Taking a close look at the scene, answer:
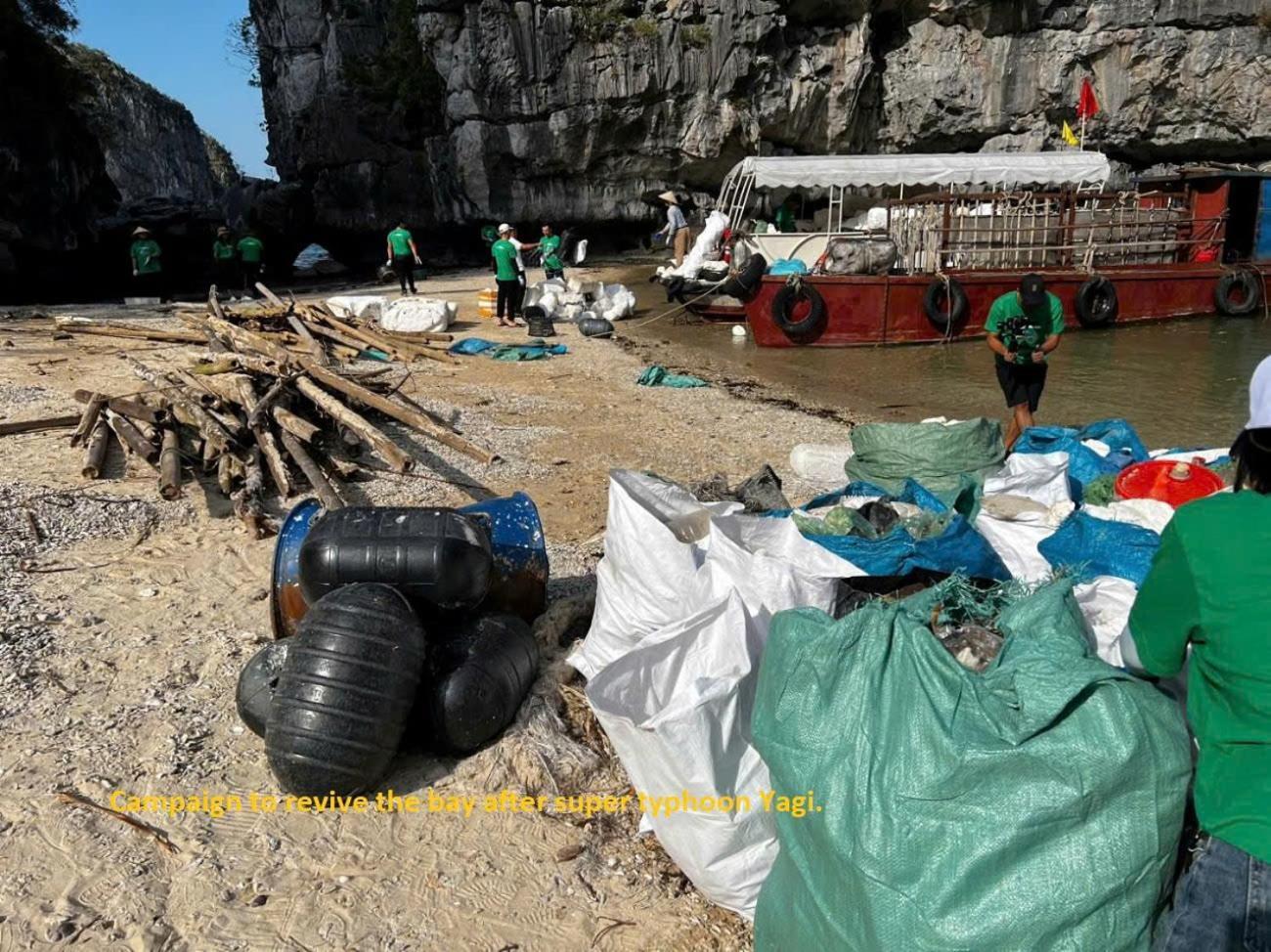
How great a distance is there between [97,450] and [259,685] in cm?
359

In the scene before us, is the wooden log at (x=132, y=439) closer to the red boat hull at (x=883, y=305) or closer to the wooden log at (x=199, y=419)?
the wooden log at (x=199, y=419)

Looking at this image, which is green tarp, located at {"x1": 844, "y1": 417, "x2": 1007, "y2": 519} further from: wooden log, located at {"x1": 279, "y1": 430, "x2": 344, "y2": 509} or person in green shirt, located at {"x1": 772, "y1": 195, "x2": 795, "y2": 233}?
person in green shirt, located at {"x1": 772, "y1": 195, "x2": 795, "y2": 233}

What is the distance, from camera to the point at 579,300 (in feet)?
48.4

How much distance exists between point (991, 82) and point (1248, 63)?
7.00m

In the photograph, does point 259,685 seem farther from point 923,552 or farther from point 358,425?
point 358,425

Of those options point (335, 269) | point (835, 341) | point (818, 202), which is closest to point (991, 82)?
point (818, 202)

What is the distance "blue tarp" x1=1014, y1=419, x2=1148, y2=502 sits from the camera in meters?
4.13

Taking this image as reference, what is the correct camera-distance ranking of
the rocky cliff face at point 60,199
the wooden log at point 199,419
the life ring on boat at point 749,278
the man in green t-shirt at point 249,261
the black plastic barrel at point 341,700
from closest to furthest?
the black plastic barrel at point 341,700
the wooden log at point 199,419
the life ring on boat at point 749,278
the man in green t-shirt at point 249,261
the rocky cliff face at point 60,199

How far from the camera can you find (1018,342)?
20.2 feet

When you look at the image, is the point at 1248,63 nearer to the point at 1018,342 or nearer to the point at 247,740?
the point at 1018,342

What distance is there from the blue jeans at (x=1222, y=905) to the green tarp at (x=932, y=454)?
3157mm

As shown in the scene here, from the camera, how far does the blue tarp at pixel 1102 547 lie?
279cm

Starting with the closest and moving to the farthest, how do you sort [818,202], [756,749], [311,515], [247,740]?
[756,749]
[247,740]
[311,515]
[818,202]

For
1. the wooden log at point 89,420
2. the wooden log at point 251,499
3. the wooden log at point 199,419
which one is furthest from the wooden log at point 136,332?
the wooden log at point 251,499
